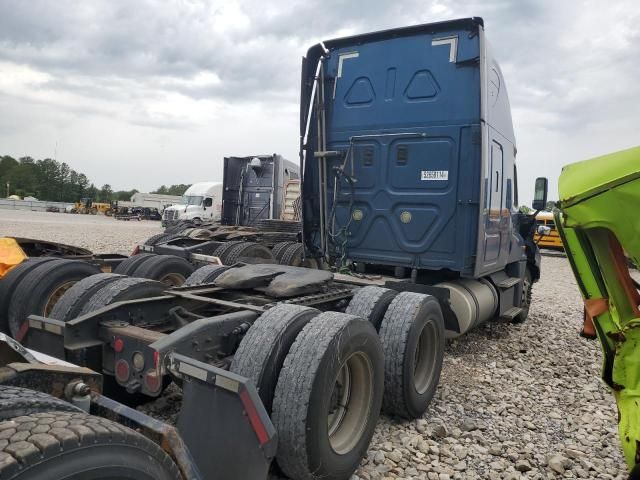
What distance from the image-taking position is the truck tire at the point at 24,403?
5.18 ft

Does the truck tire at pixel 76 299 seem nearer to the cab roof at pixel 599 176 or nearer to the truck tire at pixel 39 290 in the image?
the truck tire at pixel 39 290

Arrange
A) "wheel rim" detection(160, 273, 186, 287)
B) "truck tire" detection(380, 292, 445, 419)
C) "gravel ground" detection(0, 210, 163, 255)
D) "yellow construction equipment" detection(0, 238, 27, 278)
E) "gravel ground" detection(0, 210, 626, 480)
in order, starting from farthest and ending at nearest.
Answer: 1. "gravel ground" detection(0, 210, 163, 255)
2. "wheel rim" detection(160, 273, 186, 287)
3. "yellow construction equipment" detection(0, 238, 27, 278)
4. "truck tire" detection(380, 292, 445, 419)
5. "gravel ground" detection(0, 210, 626, 480)

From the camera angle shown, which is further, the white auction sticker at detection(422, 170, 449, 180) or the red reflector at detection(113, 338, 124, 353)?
the white auction sticker at detection(422, 170, 449, 180)

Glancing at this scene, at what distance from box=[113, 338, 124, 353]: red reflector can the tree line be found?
9367cm

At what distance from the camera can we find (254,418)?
2342 millimetres

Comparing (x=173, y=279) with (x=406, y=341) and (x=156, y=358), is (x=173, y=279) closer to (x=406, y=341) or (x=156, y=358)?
(x=406, y=341)

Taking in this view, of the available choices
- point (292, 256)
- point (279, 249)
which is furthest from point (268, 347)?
point (279, 249)

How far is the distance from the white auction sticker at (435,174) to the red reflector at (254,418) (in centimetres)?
403

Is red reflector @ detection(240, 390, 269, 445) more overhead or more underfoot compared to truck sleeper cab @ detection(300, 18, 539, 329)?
more underfoot

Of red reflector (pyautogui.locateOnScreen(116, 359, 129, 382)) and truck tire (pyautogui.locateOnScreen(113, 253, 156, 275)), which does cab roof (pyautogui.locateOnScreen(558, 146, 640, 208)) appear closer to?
red reflector (pyautogui.locateOnScreen(116, 359, 129, 382))

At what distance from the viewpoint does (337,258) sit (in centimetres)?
639

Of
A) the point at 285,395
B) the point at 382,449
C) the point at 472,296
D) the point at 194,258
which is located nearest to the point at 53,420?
the point at 285,395

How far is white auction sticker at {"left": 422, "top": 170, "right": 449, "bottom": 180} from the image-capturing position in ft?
18.6

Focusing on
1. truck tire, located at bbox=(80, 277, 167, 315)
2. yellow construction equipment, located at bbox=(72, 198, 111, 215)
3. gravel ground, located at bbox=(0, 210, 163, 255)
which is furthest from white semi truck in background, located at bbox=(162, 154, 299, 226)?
yellow construction equipment, located at bbox=(72, 198, 111, 215)
